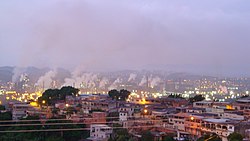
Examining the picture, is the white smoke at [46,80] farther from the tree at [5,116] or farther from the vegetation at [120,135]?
the vegetation at [120,135]

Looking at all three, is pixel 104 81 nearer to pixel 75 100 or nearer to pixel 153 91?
pixel 153 91

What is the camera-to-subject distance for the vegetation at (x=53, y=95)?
17094mm

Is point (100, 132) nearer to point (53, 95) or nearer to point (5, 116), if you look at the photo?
point (5, 116)

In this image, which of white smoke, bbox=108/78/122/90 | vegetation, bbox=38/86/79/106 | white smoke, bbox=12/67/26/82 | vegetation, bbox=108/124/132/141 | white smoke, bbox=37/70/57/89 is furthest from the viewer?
white smoke, bbox=12/67/26/82

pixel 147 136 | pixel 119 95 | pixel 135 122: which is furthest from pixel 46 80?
pixel 147 136

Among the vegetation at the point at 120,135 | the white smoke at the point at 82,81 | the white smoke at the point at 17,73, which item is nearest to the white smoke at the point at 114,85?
the white smoke at the point at 82,81

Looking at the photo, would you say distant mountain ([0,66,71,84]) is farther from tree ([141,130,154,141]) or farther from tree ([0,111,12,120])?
tree ([141,130,154,141])

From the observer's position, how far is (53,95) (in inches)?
709

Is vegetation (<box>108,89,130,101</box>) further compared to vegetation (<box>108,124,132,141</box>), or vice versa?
vegetation (<box>108,89,130,101</box>)

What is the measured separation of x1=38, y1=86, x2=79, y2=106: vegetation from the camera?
56.1ft

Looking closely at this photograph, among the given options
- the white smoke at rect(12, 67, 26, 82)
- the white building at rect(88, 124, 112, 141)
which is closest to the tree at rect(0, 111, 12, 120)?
the white building at rect(88, 124, 112, 141)

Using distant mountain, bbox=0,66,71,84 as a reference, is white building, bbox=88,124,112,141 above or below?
below

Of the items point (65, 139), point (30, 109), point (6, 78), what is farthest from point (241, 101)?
point (6, 78)

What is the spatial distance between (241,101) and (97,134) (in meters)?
5.73
